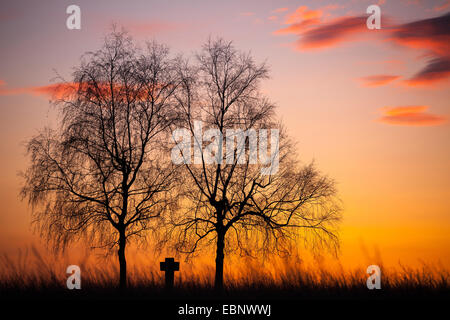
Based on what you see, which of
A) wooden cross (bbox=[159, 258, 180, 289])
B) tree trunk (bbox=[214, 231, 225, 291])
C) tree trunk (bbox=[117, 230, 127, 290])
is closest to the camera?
wooden cross (bbox=[159, 258, 180, 289])

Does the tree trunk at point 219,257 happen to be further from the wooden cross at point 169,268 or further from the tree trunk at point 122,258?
the tree trunk at point 122,258

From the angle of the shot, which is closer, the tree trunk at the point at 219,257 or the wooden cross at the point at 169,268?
the wooden cross at the point at 169,268

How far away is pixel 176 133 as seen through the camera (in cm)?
2417

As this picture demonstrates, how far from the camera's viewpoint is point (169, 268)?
22.8 metres

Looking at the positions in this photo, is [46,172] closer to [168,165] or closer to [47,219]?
[47,219]

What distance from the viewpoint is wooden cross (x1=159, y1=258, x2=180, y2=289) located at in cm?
2273

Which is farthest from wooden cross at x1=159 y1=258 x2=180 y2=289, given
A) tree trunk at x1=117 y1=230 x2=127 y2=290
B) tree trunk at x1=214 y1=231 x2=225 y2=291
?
tree trunk at x1=214 y1=231 x2=225 y2=291

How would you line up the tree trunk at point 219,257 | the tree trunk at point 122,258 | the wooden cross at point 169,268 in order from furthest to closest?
the tree trunk at point 219,257
the tree trunk at point 122,258
the wooden cross at point 169,268

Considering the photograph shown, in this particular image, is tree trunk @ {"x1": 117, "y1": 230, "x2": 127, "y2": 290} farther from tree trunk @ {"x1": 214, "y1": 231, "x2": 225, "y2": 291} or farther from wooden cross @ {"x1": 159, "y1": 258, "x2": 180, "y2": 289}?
tree trunk @ {"x1": 214, "y1": 231, "x2": 225, "y2": 291}

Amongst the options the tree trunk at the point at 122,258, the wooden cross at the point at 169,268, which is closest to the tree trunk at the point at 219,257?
the wooden cross at the point at 169,268

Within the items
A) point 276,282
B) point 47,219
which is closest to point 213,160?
point 276,282

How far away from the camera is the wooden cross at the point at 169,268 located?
22734 millimetres

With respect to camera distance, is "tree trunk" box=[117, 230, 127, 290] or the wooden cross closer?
the wooden cross
